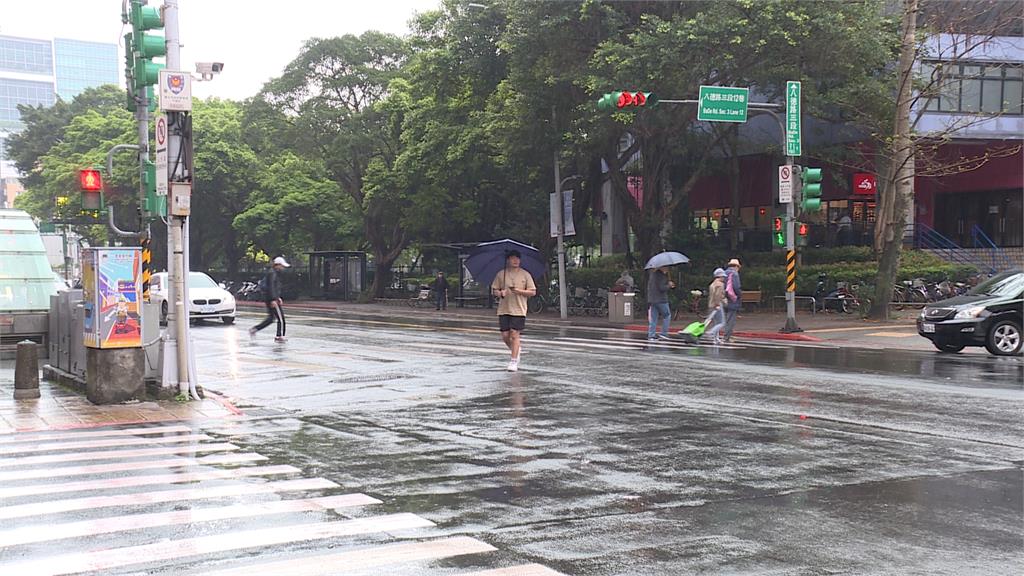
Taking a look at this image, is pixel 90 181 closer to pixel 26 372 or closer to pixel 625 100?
pixel 26 372

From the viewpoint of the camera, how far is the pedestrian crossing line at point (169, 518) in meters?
6.28

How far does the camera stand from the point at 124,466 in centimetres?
858

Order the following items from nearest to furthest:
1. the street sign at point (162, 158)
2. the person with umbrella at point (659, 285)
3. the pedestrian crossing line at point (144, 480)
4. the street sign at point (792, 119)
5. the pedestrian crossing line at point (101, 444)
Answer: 1. the pedestrian crossing line at point (144, 480)
2. the pedestrian crossing line at point (101, 444)
3. the street sign at point (162, 158)
4. the person with umbrella at point (659, 285)
5. the street sign at point (792, 119)

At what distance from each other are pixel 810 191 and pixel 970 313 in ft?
21.4

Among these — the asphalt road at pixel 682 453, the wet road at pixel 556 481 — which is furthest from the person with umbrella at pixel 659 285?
the wet road at pixel 556 481

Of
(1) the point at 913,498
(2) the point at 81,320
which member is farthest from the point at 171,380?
(1) the point at 913,498

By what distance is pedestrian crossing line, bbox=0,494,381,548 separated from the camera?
6.28 metres

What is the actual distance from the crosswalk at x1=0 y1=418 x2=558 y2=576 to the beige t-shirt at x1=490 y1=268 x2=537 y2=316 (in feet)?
22.6

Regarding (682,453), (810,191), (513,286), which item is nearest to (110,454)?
(682,453)

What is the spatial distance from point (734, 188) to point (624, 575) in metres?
37.6

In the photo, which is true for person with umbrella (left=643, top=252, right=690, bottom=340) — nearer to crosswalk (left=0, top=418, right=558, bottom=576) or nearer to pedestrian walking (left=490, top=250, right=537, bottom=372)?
pedestrian walking (left=490, top=250, right=537, bottom=372)

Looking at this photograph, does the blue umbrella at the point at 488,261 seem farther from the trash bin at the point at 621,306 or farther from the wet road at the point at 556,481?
the trash bin at the point at 621,306

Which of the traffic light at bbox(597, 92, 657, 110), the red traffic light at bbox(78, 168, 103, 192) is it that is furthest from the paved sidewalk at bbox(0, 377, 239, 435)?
the traffic light at bbox(597, 92, 657, 110)

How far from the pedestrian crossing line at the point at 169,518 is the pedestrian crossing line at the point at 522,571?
6.18ft
